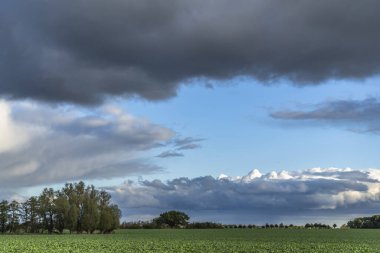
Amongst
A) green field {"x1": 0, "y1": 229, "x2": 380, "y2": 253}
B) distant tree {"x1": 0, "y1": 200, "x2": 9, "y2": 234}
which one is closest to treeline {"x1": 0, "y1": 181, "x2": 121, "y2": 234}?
distant tree {"x1": 0, "y1": 200, "x2": 9, "y2": 234}

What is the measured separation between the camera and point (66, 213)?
163500mm

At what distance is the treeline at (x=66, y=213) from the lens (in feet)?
538

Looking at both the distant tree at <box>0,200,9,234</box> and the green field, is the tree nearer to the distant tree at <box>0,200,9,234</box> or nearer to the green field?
the distant tree at <box>0,200,9,234</box>

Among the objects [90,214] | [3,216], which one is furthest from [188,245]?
[3,216]

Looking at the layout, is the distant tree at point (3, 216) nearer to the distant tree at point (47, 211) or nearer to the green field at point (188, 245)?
the distant tree at point (47, 211)

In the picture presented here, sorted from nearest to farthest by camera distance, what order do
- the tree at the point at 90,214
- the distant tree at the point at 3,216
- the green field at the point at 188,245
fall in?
the green field at the point at 188,245 → the tree at the point at 90,214 → the distant tree at the point at 3,216

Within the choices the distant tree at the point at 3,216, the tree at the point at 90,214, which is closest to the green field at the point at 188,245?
the tree at the point at 90,214

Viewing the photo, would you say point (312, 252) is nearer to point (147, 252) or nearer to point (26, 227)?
point (147, 252)

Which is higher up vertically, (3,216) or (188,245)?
(3,216)

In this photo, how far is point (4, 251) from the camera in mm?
64125

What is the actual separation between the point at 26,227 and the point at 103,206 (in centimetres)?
3078

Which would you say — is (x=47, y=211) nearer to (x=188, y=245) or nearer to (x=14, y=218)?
(x=14, y=218)

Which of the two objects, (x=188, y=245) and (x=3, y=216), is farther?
(x=3, y=216)

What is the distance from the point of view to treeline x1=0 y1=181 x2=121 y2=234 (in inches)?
6452
